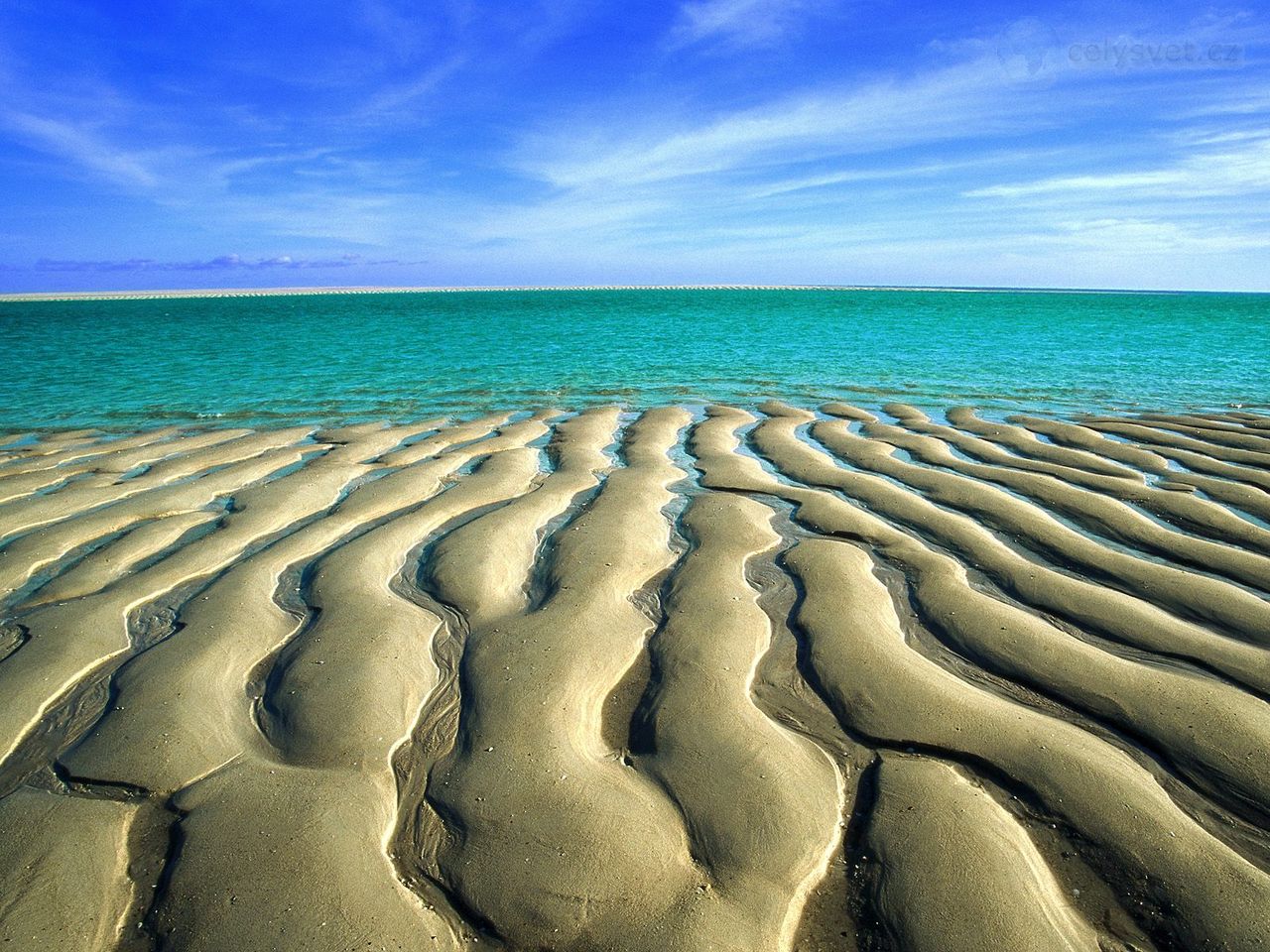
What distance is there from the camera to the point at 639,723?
3246 mm

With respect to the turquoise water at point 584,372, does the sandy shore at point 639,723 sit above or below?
above

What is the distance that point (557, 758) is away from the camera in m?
2.96

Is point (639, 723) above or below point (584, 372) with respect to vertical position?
above

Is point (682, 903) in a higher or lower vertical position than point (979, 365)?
higher

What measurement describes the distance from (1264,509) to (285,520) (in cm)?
761

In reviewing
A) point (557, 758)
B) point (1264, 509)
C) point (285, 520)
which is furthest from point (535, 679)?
point (1264, 509)

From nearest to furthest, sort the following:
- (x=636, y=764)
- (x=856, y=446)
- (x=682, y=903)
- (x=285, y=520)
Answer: (x=682, y=903) < (x=636, y=764) < (x=285, y=520) < (x=856, y=446)

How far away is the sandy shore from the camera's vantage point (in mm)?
2318

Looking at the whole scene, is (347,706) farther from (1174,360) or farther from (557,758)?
(1174,360)

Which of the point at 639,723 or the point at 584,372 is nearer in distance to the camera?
the point at 639,723

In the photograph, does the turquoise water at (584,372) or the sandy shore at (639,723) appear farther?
the turquoise water at (584,372)

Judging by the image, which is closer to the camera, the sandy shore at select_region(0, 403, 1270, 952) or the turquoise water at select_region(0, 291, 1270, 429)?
the sandy shore at select_region(0, 403, 1270, 952)

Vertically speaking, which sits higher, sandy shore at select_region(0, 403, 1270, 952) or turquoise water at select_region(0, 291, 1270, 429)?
sandy shore at select_region(0, 403, 1270, 952)

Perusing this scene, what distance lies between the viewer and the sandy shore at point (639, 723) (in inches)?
91.3
